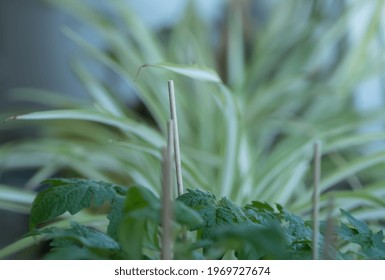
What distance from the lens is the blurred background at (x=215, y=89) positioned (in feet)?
3.29

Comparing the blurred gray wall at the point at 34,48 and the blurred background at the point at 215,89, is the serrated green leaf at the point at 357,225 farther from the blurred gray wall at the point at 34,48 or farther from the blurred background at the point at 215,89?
the blurred gray wall at the point at 34,48

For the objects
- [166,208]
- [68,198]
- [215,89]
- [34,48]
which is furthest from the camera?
[34,48]

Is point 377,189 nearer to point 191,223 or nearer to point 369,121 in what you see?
point 369,121

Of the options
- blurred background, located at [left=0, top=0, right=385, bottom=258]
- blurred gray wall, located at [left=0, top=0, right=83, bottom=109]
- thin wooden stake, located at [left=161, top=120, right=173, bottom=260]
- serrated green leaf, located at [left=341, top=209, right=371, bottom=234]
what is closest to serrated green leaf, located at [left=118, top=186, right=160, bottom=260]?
thin wooden stake, located at [left=161, top=120, right=173, bottom=260]

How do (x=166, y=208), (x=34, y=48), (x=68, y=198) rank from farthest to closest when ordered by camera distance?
1. (x=34, y=48)
2. (x=68, y=198)
3. (x=166, y=208)

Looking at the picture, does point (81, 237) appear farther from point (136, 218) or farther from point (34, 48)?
point (34, 48)

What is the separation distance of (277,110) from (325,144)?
0.33 metres

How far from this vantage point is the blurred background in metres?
1.00

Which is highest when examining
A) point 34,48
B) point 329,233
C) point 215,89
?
point 34,48

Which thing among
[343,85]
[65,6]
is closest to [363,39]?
[343,85]

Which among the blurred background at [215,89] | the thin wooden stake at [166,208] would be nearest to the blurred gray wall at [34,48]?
the blurred background at [215,89]

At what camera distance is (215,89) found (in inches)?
35.6

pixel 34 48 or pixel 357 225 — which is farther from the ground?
pixel 34 48

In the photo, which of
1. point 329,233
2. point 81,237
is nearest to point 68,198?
point 81,237
